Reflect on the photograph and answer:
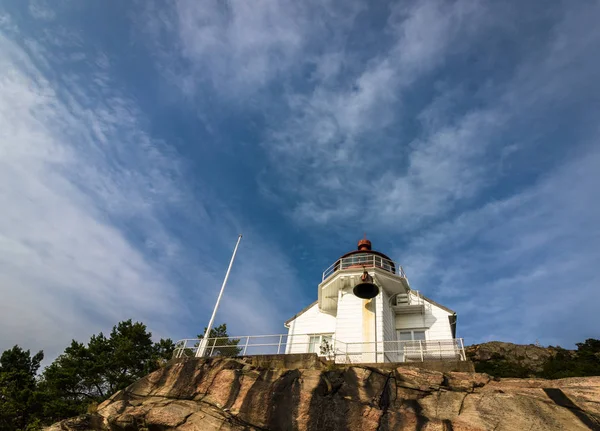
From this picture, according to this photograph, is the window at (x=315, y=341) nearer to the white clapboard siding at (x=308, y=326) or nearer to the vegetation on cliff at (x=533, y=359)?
the white clapboard siding at (x=308, y=326)

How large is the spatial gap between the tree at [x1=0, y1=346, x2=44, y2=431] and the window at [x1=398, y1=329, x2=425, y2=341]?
28.3 metres

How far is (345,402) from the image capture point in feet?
46.4

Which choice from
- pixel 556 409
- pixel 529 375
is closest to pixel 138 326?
pixel 556 409

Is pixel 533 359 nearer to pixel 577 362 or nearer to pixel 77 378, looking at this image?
pixel 577 362

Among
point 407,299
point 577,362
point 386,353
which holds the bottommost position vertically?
point 386,353

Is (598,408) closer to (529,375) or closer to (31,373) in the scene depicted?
(529,375)

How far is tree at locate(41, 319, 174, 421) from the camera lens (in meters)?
26.6

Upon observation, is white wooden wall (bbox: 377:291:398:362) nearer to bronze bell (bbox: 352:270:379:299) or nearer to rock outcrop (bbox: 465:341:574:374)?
bronze bell (bbox: 352:270:379:299)

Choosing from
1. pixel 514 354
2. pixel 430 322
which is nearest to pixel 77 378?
pixel 430 322

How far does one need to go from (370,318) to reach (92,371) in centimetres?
2301

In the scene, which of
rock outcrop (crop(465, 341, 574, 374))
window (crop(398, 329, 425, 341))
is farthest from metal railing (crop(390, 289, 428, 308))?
rock outcrop (crop(465, 341, 574, 374))

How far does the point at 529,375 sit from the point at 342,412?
27194mm

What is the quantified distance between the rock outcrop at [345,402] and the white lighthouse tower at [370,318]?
4.33 metres

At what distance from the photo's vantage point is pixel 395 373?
1514 centimetres
